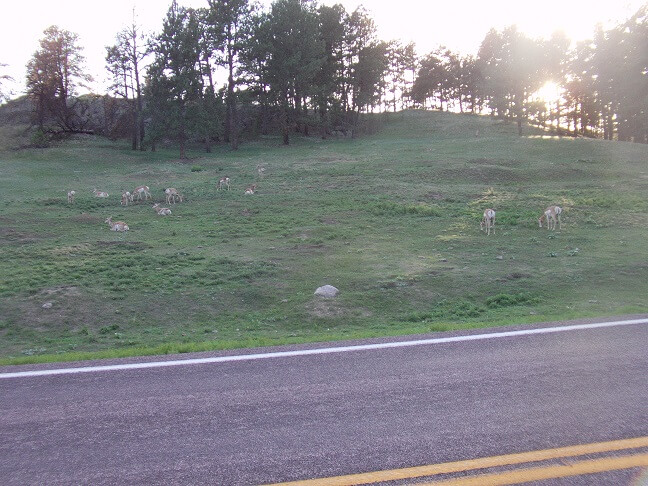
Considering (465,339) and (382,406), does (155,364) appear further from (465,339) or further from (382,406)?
(465,339)

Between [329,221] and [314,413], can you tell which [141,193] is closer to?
[329,221]

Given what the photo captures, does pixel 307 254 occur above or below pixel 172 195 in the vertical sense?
below

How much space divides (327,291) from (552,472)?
10.8m

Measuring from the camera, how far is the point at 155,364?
816 centimetres

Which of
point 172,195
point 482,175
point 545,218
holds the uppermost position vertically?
point 482,175

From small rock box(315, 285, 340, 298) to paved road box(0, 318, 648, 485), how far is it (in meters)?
6.98

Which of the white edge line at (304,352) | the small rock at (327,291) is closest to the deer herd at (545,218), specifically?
the small rock at (327,291)

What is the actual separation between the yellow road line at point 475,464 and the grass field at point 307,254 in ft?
17.2

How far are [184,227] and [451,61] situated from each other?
9103 centimetres

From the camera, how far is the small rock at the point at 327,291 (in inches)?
606

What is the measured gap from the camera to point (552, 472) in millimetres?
4930

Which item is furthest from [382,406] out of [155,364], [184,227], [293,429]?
[184,227]

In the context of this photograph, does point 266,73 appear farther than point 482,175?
Yes

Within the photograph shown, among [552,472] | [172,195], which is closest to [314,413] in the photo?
[552,472]
